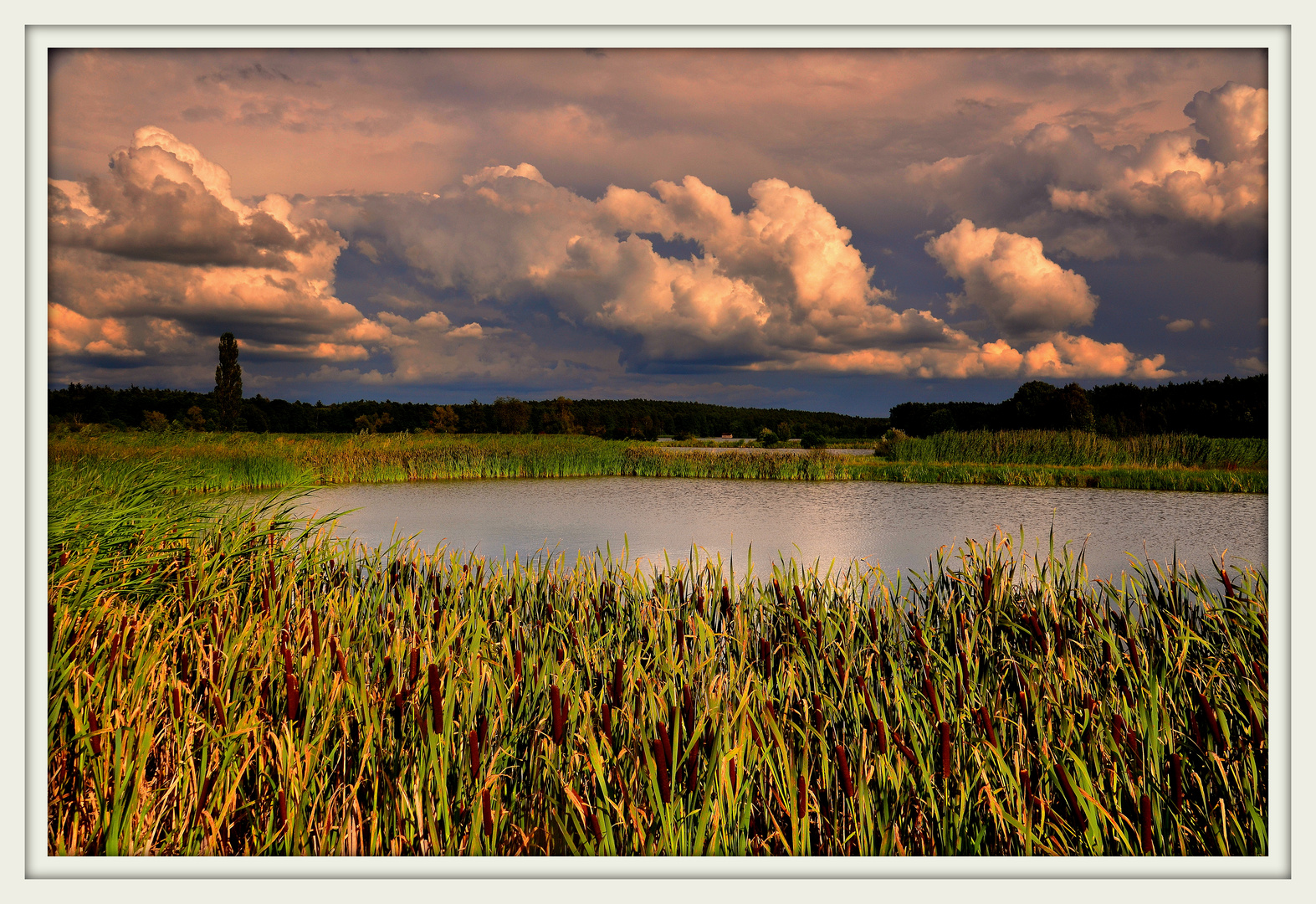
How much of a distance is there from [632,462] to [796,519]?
8.00m

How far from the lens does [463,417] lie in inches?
920

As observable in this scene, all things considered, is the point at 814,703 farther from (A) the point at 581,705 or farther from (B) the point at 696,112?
(B) the point at 696,112

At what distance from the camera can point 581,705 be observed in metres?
2.38

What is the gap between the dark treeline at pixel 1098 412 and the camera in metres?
13.2

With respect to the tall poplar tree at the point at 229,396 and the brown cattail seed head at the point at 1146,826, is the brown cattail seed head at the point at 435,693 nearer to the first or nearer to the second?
the brown cattail seed head at the point at 1146,826

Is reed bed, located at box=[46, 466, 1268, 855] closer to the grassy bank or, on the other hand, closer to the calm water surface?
the calm water surface

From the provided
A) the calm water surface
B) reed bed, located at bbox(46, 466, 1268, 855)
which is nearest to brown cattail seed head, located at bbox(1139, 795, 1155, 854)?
reed bed, located at bbox(46, 466, 1268, 855)

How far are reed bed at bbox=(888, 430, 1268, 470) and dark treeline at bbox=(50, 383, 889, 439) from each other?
1.62m

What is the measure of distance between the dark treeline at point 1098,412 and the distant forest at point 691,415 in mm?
24

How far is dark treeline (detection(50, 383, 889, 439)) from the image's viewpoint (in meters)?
10.9

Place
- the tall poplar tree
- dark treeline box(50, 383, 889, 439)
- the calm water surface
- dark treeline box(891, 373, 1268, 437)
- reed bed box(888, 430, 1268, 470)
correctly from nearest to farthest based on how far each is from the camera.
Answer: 1. the calm water surface
2. dark treeline box(50, 383, 889, 439)
3. dark treeline box(891, 373, 1268, 437)
4. reed bed box(888, 430, 1268, 470)
5. the tall poplar tree

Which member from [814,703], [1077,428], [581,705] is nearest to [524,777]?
[581,705]

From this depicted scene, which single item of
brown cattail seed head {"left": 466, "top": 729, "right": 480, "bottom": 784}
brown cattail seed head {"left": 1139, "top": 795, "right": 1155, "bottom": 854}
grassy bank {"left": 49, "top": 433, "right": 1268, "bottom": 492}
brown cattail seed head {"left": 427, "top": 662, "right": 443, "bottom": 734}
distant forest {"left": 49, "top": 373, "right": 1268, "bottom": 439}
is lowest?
brown cattail seed head {"left": 1139, "top": 795, "right": 1155, "bottom": 854}
